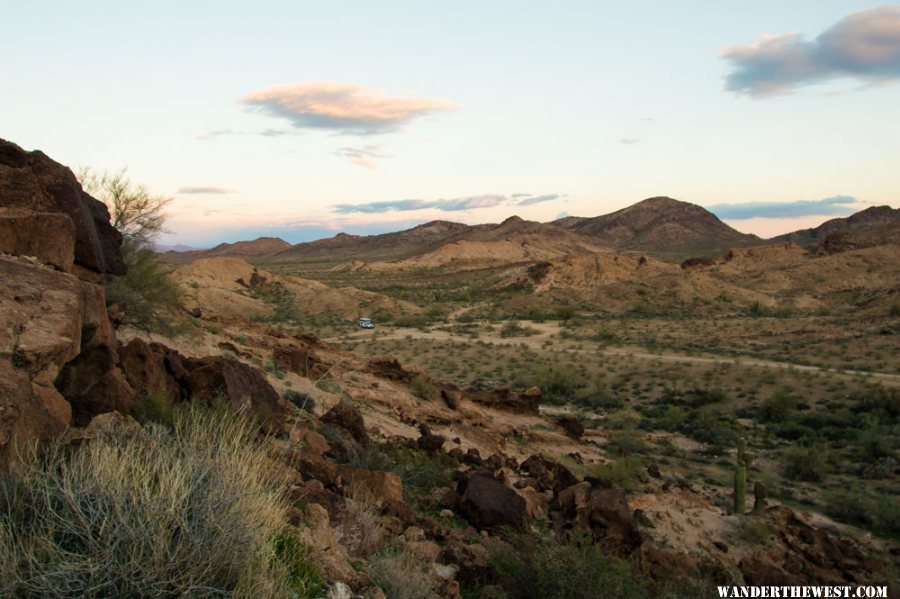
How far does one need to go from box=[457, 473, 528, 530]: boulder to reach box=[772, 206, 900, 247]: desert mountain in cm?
16411

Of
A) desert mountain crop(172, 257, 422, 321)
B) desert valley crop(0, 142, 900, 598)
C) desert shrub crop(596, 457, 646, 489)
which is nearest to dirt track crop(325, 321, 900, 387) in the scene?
desert valley crop(0, 142, 900, 598)

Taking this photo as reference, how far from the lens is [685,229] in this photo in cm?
17900

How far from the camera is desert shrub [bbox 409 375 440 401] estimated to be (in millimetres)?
17453

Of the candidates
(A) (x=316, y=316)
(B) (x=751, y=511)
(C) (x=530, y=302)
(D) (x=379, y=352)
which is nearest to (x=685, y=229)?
(C) (x=530, y=302)

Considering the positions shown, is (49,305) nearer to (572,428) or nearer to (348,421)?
(348,421)

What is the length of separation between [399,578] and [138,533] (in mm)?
2163

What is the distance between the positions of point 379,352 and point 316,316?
22014 mm

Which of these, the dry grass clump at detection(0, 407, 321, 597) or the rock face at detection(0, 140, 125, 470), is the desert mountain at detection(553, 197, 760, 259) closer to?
the rock face at detection(0, 140, 125, 470)

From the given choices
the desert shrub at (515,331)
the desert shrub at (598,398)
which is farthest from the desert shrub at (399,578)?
the desert shrub at (515,331)

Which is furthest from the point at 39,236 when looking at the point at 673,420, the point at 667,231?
the point at 667,231

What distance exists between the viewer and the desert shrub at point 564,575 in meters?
5.59

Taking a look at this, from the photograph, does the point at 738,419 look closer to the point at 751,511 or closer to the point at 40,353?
the point at 751,511

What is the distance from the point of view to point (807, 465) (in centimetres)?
1526

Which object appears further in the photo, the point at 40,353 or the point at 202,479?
the point at 40,353
